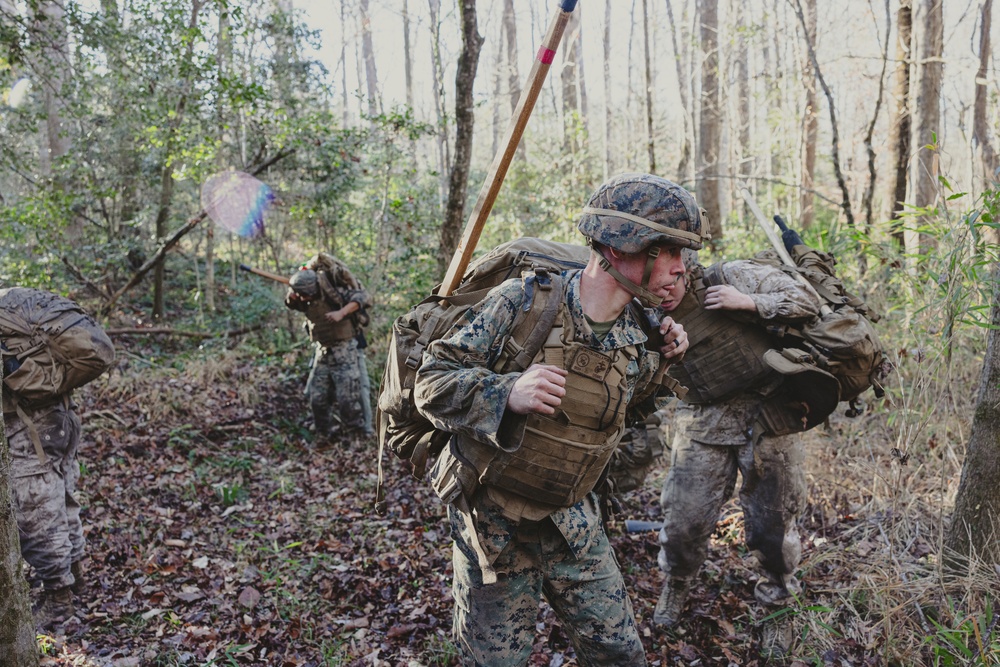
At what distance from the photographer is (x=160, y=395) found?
8461 millimetres

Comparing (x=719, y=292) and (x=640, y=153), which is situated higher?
(x=640, y=153)

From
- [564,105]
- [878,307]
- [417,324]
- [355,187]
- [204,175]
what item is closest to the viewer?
[417,324]

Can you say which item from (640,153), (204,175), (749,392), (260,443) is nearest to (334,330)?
(260,443)

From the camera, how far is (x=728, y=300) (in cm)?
349

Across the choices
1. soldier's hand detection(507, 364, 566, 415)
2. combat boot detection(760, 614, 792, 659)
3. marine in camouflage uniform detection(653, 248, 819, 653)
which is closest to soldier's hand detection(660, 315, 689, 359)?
soldier's hand detection(507, 364, 566, 415)

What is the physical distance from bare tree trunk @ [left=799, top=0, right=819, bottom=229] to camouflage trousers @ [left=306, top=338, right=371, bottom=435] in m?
7.11

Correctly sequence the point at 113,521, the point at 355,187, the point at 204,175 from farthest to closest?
1. the point at 355,187
2. the point at 204,175
3. the point at 113,521

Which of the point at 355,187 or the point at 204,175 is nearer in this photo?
the point at 204,175

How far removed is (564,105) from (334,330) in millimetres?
10835

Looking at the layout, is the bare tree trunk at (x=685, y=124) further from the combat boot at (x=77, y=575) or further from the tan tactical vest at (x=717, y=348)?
the combat boot at (x=77, y=575)

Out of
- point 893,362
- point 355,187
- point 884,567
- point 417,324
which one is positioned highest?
point 355,187

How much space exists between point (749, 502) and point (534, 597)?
68.9 inches

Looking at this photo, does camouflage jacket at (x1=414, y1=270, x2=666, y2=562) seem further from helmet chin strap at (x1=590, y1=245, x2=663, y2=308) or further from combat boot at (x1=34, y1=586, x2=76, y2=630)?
combat boot at (x1=34, y1=586, x2=76, y2=630)

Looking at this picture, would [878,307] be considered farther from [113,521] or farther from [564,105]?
[564,105]
